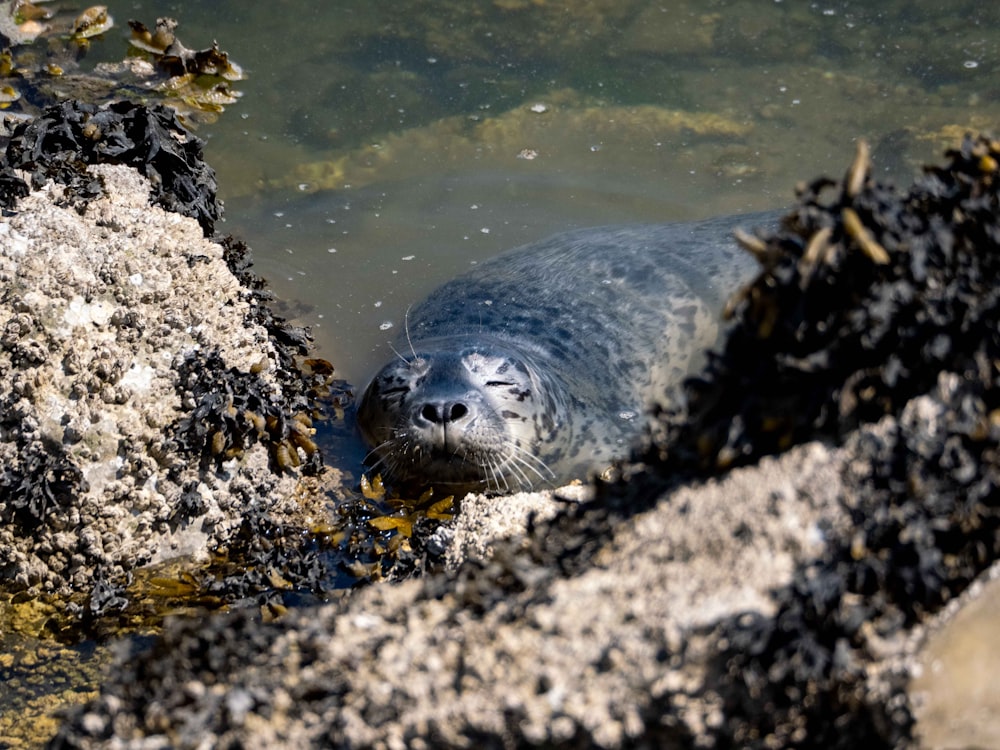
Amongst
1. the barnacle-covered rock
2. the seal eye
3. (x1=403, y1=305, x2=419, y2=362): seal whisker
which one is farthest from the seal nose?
the barnacle-covered rock

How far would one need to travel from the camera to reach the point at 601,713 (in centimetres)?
152

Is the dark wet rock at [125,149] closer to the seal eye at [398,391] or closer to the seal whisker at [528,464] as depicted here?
the seal eye at [398,391]

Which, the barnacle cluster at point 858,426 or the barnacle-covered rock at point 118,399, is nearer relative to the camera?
the barnacle cluster at point 858,426

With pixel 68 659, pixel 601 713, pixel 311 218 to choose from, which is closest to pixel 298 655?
pixel 601 713

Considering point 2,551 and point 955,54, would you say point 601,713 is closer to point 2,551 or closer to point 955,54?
point 2,551

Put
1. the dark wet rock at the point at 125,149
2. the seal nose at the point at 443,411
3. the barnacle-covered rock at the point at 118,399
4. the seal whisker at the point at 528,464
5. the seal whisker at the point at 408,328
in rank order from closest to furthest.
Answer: the barnacle-covered rock at the point at 118,399, the dark wet rock at the point at 125,149, the seal nose at the point at 443,411, the seal whisker at the point at 528,464, the seal whisker at the point at 408,328

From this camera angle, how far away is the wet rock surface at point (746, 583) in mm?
1544

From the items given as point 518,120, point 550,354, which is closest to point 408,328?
point 550,354

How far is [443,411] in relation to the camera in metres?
4.18

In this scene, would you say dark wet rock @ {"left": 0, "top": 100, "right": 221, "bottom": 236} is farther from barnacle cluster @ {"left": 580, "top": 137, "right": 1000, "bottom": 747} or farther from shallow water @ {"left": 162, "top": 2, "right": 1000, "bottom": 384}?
barnacle cluster @ {"left": 580, "top": 137, "right": 1000, "bottom": 747}

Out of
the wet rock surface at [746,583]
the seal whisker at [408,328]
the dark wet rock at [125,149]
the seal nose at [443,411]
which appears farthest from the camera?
the seal whisker at [408,328]

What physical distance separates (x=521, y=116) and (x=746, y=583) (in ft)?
20.3

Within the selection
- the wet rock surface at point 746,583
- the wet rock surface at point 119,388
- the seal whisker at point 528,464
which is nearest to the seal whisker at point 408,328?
the seal whisker at point 528,464

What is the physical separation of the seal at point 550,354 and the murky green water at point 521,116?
49 centimetres
